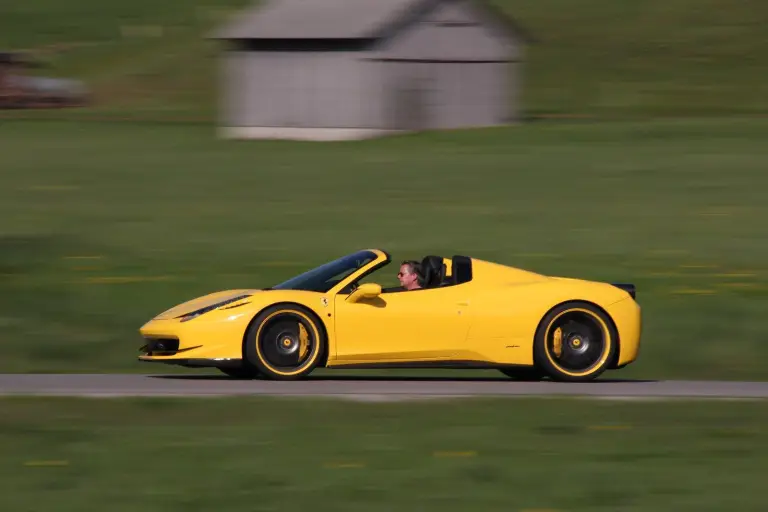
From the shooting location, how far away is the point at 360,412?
1004 cm

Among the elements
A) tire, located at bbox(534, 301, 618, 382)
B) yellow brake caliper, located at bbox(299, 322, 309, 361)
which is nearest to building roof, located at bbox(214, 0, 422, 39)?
tire, located at bbox(534, 301, 618, 382)

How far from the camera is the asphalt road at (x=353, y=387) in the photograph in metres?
10.9

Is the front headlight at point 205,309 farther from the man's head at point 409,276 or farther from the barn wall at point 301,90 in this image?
the barn wall at point 301,90

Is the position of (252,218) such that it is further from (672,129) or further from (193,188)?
(672,129)

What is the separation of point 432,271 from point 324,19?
92.7 feet

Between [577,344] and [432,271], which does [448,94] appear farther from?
[577,344]

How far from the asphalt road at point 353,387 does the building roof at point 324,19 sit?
26.7 meters

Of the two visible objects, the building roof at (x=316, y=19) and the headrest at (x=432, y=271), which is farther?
the building roof at (x=316, y=19)

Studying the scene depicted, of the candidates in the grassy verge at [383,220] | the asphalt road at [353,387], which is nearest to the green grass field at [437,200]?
the grassy verge at [383,220]

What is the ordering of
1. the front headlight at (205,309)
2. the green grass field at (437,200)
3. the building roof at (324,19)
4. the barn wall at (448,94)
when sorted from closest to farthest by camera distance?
the front headlight at (205,309) → the green grass field at (437,200) → the building roof at (324,19) → the barn wall at (448,94)

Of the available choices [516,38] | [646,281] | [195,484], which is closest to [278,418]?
[195,484]

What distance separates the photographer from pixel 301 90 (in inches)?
1555

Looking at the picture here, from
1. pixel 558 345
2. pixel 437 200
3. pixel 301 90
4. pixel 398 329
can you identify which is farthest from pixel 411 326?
pixel 301 90

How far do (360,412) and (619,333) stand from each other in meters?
2.89
